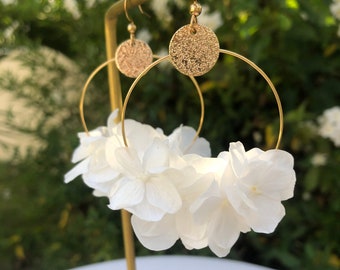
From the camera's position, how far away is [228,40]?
1005 mm

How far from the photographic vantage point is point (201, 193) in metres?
0.39

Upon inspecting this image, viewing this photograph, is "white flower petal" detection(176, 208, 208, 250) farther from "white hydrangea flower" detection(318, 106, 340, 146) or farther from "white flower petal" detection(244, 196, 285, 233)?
"white hydrangea flower" detection(318, 106, 340, 146)

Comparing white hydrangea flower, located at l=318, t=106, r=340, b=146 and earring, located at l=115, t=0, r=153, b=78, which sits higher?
earring, located at l=115, t=0, r=153, b=78

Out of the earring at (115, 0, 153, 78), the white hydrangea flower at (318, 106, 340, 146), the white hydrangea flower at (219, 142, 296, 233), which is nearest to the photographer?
the white hydrangea flower at (219, 142, 296, 233)

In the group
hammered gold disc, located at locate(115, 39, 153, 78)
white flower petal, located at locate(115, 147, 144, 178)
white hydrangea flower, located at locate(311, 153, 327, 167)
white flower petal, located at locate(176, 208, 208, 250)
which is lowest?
white hydrangea flower, located at locate(311, 153, 327, 167)

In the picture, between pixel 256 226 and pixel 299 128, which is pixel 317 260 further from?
pixel 256 226

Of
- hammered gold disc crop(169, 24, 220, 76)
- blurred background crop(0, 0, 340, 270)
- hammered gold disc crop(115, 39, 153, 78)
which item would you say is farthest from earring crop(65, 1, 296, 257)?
blurred background crop(0, 0, 340, 270)

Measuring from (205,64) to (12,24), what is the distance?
0.83 metres

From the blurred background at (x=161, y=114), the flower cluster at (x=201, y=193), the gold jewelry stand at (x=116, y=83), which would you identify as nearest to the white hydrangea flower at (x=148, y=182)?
the flower cluster at (x=201, y=193)

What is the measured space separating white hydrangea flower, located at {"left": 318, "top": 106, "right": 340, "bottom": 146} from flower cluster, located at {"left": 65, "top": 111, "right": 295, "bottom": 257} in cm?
57

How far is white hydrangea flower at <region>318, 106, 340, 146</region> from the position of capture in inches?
35.5

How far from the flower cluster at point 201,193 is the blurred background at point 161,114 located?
0.55 metres

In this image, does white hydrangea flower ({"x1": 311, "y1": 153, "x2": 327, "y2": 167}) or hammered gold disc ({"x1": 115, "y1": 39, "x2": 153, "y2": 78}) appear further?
white hydrangea flower ({"x1": 311, "y1": 153, "x2": 327, "y2": 167})

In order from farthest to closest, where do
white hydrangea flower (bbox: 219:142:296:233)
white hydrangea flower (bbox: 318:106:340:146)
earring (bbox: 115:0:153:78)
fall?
white hydrangea flower (bbox: 318:106:340:146) → earring (bbox: 115:0:153:78) → white hydrangea flower (bbox: 219:142:296:233)
